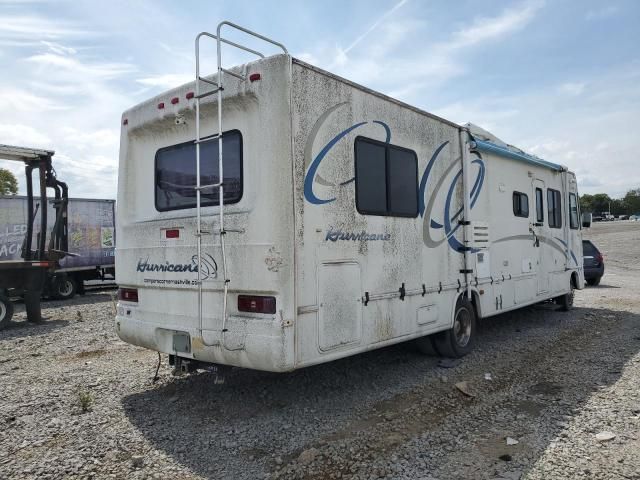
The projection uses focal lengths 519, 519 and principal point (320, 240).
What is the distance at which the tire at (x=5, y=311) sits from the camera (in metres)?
9.28

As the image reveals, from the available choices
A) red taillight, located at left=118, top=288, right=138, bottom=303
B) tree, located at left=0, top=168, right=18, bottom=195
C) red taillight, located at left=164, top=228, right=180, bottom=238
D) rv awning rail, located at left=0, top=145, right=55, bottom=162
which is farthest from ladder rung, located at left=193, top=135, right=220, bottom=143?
tree, located at left=0, top=168, right=18, bottom=195

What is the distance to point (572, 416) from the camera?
4559 mm

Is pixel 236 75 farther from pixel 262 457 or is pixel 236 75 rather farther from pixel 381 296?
pixel 262 457

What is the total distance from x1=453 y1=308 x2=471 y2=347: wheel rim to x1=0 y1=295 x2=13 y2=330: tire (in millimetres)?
7823

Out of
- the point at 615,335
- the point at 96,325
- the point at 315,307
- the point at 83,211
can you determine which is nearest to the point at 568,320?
the point at 615,335

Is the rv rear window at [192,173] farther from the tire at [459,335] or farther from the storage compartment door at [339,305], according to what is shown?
the tire at [459,335]

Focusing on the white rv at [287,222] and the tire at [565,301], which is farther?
→ the tire at [565,301]

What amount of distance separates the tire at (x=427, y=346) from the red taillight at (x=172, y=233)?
332cm

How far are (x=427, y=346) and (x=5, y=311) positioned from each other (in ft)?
24.7

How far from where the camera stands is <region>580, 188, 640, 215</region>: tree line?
98312 millimetres

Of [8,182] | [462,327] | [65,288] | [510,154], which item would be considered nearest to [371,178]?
[462,327]

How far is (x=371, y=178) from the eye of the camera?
16.8 feet

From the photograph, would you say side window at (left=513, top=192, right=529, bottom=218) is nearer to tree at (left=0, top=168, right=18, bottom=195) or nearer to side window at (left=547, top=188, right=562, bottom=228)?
side window at (left=547, top=188, right=562, bottom=228)

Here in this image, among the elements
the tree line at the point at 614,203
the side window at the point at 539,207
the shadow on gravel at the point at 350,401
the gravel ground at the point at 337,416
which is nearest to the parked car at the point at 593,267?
the side window at the point at 539,207
